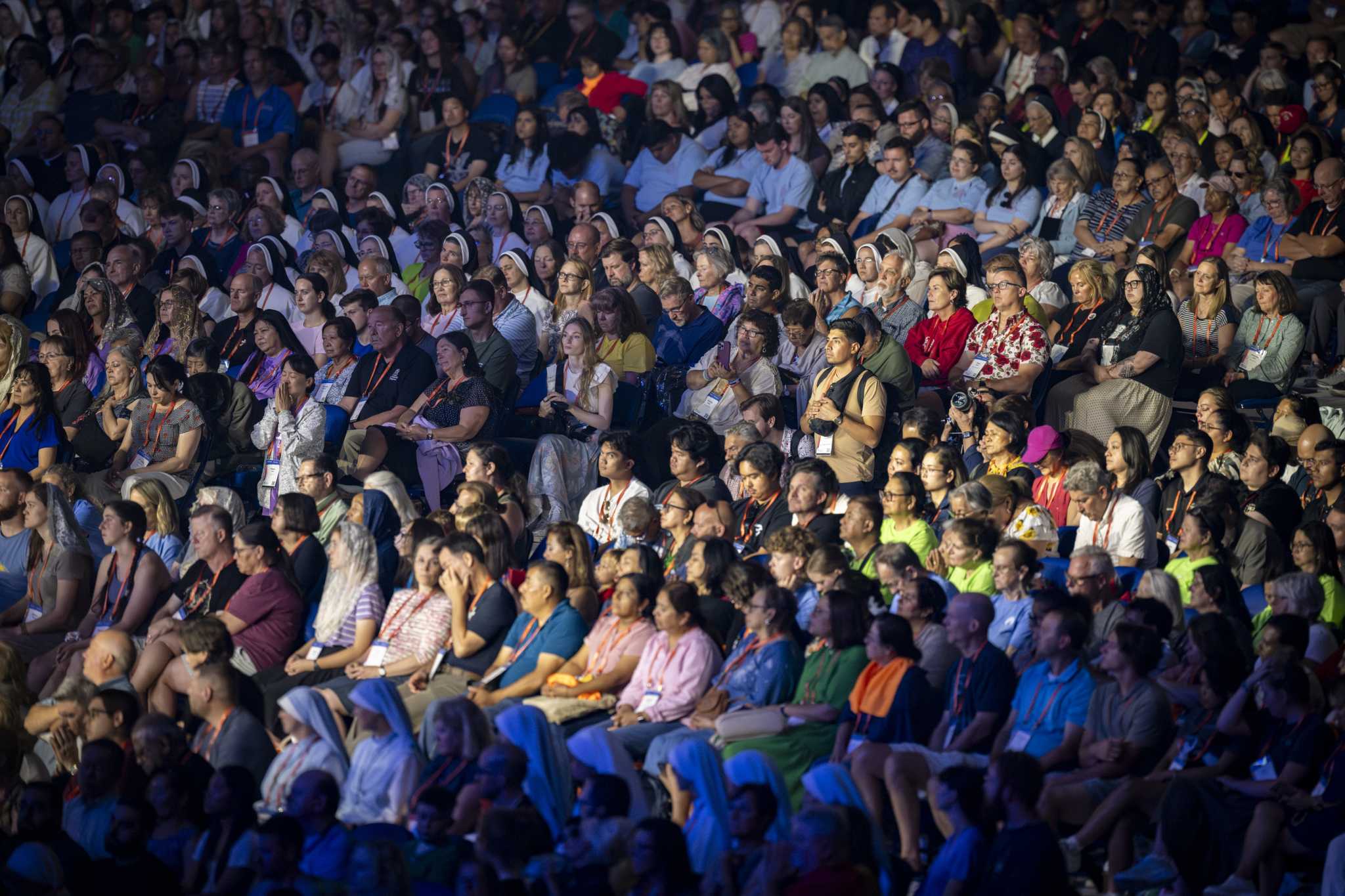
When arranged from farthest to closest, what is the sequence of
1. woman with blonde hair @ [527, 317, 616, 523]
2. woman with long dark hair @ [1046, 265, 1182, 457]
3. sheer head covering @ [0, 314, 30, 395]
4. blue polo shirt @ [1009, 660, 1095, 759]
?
sheer head covering @ [0, 314, 30, 395]
woman with long dark hair @ [1046, 265, 1182, 457]
woman with blonde hair @ [527, 317, 616, 523]
blue polo shirt @ [1009, 660, 1095, 759]

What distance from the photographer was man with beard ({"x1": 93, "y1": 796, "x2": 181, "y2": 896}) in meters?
5.63

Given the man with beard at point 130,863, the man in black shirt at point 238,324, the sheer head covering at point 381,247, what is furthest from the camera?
the sheer head covering at point 381,247

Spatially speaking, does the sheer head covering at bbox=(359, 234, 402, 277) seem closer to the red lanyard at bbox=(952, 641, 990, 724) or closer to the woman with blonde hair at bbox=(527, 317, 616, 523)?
the woman with blonde hair at bbox=(527, 317, 616, 523)

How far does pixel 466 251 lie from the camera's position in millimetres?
11180

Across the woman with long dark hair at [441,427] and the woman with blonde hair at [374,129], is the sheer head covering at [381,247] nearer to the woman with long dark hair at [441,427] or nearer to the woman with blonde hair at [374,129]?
the woman with blonde hair at [374,129]

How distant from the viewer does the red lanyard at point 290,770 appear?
20.7 feet

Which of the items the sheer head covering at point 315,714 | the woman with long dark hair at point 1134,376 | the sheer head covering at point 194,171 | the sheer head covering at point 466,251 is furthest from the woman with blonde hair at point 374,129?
the sheer head covering at point 315,714

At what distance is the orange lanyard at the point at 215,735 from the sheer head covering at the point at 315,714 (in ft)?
0.76

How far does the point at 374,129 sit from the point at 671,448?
5.54 metres

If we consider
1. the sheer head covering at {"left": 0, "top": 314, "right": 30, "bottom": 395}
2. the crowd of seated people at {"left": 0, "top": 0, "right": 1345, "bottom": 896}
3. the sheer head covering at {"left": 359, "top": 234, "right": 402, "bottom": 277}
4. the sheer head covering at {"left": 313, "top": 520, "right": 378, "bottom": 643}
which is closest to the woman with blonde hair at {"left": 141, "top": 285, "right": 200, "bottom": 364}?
the crowd of seated people at {"left": 0, "top": 0, "right": 1345, "bottom": 896}

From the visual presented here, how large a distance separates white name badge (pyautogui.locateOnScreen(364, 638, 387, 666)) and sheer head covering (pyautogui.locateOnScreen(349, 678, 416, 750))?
104cm

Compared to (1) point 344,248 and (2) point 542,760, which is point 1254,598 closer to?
(2) point 542,760

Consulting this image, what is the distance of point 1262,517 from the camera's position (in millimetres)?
7730

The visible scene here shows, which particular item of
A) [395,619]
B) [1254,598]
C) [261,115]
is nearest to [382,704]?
[395,619]
